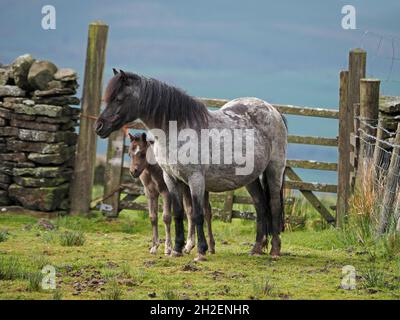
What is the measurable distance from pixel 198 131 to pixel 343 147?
4.93m

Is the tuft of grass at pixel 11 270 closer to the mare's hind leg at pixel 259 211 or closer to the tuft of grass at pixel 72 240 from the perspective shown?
the tuft of grass at pixel 72 240

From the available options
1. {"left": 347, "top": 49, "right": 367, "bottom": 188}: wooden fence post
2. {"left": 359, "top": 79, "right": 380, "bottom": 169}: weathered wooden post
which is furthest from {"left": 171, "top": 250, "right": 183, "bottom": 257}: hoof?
{"left": 347, "top": 49, "right": 367, "bottom": 188}: wooden fence post

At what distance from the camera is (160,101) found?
10008mm

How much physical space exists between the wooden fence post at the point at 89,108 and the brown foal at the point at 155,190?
3.91m

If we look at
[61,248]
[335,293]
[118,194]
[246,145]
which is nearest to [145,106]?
[246,145]

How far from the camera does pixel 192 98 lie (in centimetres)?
1023

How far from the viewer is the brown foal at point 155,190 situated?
10602 millimetres

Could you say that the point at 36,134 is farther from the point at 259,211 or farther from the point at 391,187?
the point at 391,187

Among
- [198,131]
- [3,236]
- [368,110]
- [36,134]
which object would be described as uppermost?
[368,110]

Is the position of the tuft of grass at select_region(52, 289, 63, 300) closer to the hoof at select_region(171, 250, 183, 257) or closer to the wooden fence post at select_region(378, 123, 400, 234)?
the hoof at select_region(171, 250, 183, 257)

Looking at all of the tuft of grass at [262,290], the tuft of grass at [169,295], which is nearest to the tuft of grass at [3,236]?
the tuft of grass at [169,295]

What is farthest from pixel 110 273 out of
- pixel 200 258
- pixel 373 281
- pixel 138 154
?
pixel 373 281
